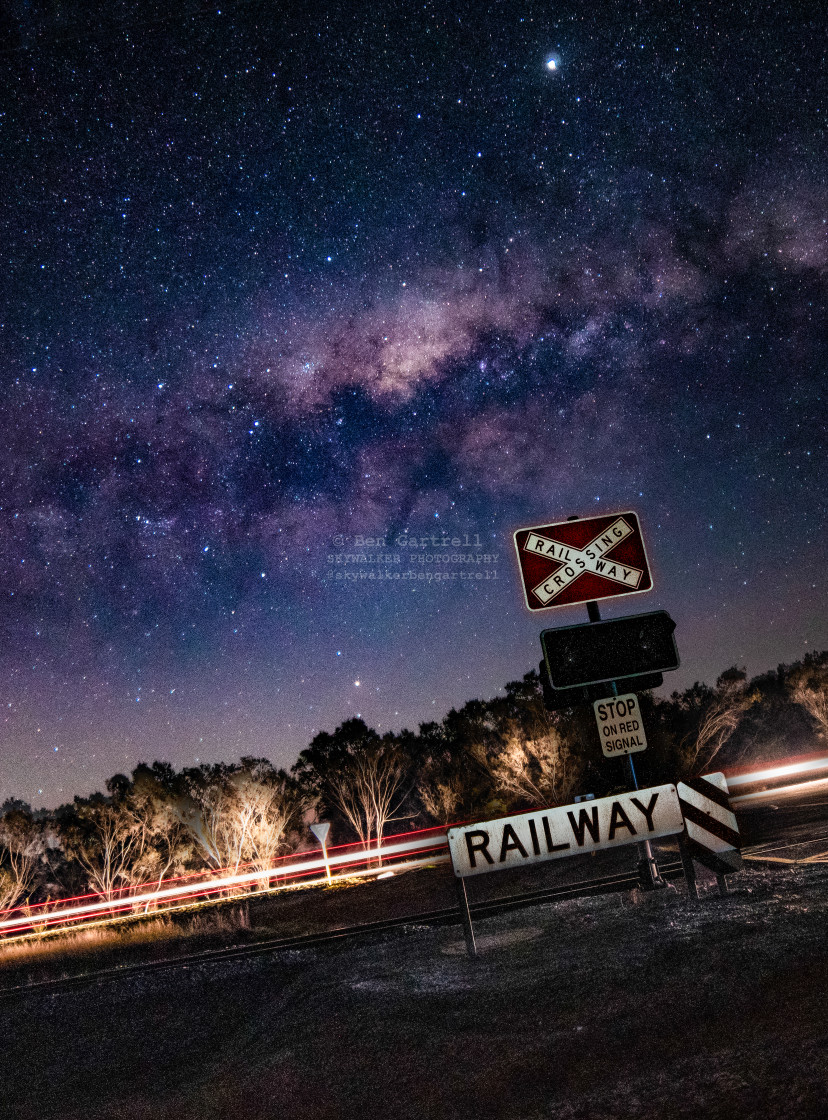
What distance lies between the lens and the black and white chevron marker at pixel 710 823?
6441 millimetres

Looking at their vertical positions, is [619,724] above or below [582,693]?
below

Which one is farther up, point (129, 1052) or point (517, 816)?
point (517, 816)

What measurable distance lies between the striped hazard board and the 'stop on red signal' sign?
207 cm

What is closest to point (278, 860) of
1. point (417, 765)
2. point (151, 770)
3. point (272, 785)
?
point (272, 785)

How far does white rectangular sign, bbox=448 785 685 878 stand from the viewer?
6.19 m

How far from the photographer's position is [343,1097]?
358cm

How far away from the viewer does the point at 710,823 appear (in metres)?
6.59

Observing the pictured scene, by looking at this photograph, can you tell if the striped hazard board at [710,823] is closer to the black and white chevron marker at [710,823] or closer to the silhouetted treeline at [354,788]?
the black and white chevron marker at [710,823]

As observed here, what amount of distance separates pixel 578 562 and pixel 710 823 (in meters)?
2.79

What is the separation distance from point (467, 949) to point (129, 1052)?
2600 mm

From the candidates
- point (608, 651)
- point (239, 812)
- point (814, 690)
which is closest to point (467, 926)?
point (608, 651)

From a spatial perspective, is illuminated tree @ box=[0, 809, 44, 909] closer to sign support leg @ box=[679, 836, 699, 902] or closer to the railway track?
the railway track

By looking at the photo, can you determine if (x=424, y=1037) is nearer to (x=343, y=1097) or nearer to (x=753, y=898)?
(x=343, y=1097)

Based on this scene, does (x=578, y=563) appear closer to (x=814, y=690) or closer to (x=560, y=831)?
(x=560, y=831)
